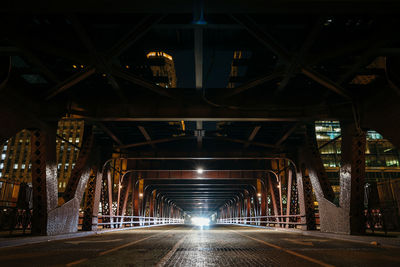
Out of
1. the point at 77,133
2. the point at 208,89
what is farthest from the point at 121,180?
the point at 77,133

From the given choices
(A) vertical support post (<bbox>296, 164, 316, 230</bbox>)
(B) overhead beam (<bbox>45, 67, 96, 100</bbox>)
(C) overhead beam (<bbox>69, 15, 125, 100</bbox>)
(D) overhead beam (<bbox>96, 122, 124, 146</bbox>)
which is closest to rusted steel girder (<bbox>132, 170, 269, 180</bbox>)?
(D) overhead beam (<bbox>96, 122, 124, 146</bbox>)

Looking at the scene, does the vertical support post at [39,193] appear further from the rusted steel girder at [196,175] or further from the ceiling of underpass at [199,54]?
the rusted steel girder at [196,175]

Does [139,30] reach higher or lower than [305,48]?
higher

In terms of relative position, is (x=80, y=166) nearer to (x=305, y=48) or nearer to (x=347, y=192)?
(x=305, y=48)

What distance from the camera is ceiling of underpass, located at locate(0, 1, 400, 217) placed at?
17.4ft

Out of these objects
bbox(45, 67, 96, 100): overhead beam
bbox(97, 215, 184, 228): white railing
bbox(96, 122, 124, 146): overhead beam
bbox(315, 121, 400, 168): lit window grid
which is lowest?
bbox(97, 215, 184, 228): white railing

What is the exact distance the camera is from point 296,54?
8.05 meters

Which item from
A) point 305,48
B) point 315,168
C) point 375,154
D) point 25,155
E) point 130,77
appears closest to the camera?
point 305,48

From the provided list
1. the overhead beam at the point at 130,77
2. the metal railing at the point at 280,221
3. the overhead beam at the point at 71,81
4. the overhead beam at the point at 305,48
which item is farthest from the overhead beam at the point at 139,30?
the metal railing at the point at 280,221

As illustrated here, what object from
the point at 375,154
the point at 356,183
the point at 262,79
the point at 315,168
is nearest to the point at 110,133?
the point at 262,79

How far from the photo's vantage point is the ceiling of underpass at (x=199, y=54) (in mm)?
5309

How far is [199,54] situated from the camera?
7941 mm

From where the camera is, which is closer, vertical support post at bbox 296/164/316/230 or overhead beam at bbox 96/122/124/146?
overhead beam at bbox 96/122/124/146

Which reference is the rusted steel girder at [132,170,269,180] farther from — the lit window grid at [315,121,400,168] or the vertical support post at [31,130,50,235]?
the lit window grid at [315,121,400,168]
